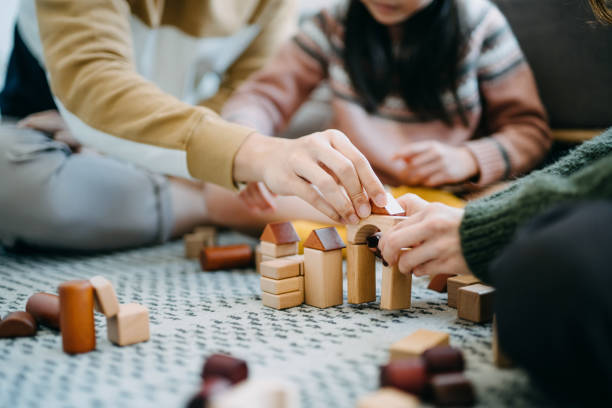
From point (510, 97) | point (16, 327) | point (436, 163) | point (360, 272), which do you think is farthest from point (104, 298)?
point (510, 97)

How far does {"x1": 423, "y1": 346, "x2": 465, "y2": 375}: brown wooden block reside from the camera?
0.52 meters

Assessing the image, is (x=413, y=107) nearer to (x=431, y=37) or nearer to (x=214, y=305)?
(x=431, y=37)

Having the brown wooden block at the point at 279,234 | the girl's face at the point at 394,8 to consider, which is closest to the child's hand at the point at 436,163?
the girl's face at the point at 394,8

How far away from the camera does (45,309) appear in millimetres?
690

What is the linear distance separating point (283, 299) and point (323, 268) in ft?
0.25

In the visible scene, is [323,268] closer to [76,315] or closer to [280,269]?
[280,269]

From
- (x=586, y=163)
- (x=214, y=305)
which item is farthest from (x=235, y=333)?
(x=586, y=163)

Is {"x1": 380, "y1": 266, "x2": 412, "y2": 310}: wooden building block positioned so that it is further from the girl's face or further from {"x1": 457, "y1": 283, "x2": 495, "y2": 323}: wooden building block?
the girl's face

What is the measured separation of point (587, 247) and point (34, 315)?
0.68 metres

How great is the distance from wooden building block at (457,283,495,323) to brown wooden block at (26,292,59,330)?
21.5 inches

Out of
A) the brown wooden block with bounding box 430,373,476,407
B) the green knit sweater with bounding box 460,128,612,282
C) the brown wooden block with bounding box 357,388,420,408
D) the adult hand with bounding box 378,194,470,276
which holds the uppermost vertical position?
the green knit sweater with bounding box 460,128,612,282

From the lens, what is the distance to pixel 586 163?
728mm

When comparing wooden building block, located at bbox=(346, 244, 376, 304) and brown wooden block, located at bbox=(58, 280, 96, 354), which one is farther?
wooden building block, located at bbox=(346, 244, 376, 304)

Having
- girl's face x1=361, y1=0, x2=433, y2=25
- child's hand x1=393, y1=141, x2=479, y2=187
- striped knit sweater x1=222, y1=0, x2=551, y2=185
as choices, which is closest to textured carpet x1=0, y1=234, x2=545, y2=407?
child's hand x1=393, y1=141, x2=479, y2=187
